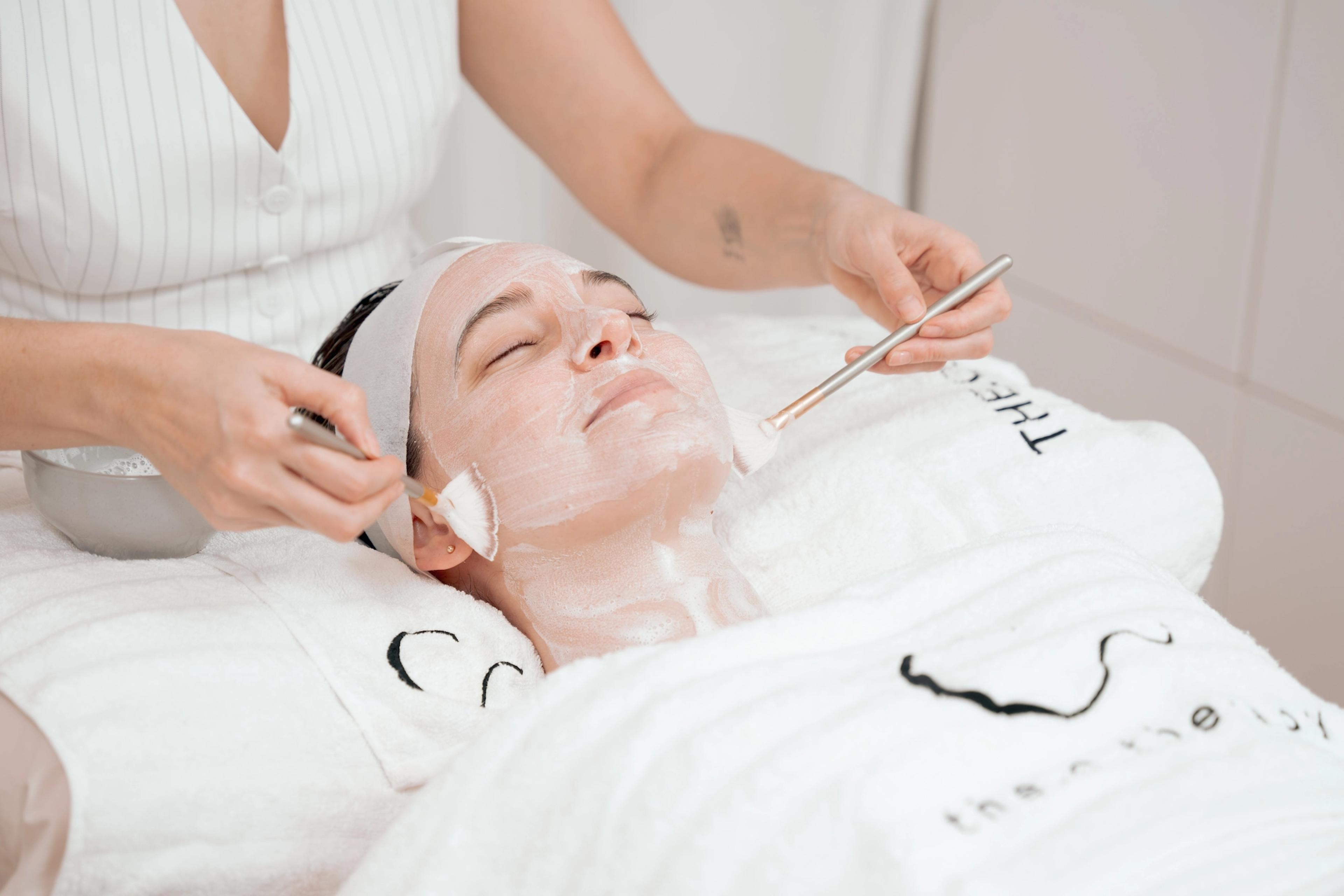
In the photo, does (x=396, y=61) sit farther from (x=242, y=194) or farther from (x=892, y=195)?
(x=892, y=195)

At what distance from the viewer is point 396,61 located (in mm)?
1237

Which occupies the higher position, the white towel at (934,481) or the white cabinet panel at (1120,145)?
the white cabinet panel at (1120,145)

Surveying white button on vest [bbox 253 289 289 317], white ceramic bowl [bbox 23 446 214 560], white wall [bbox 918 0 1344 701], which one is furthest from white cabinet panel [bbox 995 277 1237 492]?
white ceramic bowl [bbox 23 446 214 560]

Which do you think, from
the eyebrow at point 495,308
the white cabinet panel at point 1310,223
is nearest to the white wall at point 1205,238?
the white cabinet panel at point 1310,223

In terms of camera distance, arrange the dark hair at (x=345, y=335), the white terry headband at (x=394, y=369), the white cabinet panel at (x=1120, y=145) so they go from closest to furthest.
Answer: the white terry headband at (x=394, y=369) → the dark hair at (x=345, y=335) → the white cabinet panel at (x=1120, y=145)

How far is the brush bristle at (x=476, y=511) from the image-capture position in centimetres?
95

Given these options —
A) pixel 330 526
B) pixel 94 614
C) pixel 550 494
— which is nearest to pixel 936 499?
pixel 550 494

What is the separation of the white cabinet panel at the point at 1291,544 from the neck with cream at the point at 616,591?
98 cm

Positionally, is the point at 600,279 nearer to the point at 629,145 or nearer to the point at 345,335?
the point at 345,335

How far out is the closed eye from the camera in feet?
3.31

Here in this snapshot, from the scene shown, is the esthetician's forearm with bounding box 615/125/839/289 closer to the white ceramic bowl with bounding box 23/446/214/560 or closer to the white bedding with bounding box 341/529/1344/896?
the white bedding with bounding box 341/529/1344/896

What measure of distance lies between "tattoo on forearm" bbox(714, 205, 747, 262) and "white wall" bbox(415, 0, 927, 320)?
770mm

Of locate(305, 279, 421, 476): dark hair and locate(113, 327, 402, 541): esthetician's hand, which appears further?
locate(305, 279, 421, 476): dark hair

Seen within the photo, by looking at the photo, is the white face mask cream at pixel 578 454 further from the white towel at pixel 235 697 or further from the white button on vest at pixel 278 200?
the white button on vest at pixel 278 200
